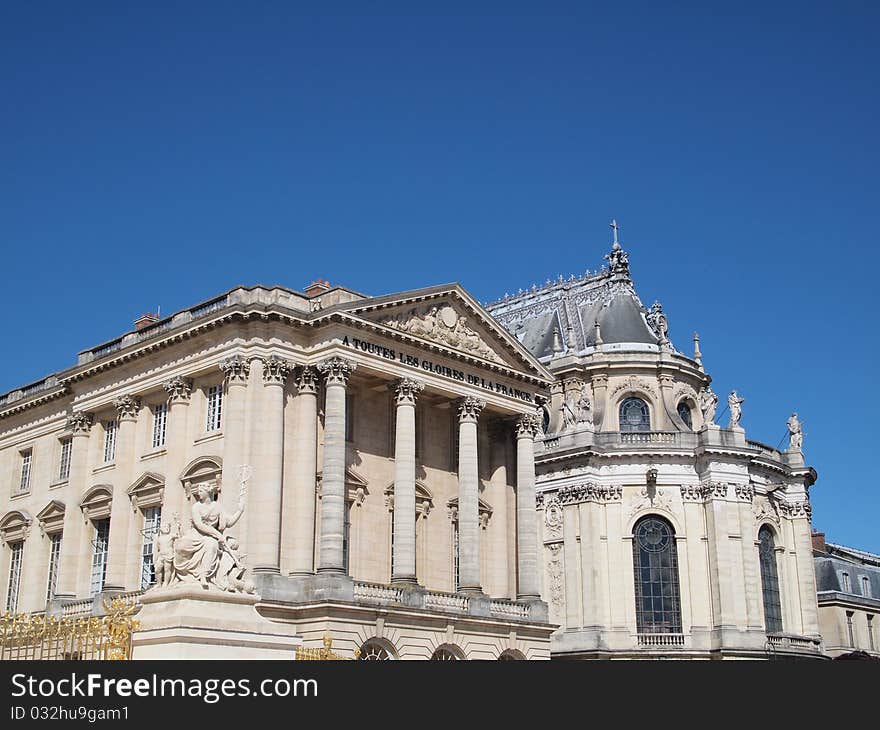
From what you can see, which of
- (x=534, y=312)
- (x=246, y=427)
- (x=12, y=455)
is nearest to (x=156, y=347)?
(x=246, y=427)

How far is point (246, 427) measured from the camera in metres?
36.4

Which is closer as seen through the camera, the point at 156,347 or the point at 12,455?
the point at 156,347

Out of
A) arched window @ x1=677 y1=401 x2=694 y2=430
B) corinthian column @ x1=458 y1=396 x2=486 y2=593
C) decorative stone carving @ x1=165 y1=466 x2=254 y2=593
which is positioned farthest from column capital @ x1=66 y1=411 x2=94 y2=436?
arched window @ x1=677 y1=401 x2=694 y2=430

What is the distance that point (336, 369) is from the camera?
121 feet

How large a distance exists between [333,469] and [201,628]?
58.4ft

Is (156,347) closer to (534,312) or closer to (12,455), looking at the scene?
(12,455)

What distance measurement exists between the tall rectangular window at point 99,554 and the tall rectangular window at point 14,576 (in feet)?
17.4

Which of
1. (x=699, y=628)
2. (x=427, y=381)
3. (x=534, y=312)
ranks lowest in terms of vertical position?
(x=699, y=628)

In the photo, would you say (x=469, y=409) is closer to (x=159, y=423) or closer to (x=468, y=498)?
(x=468, y=498)

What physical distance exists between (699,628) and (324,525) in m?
23.5

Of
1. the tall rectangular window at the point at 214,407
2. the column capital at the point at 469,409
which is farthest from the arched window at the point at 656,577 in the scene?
the tall rectangular window at the point at 214,407

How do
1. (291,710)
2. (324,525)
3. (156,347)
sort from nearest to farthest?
(291,710) → (324,525) → (156,347)

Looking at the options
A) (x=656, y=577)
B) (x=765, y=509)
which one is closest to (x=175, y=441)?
(x=656, y=577)

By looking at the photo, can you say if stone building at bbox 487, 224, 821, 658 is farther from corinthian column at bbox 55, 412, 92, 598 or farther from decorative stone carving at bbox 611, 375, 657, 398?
corinthian column at bbox 55, 412, 92, 598
